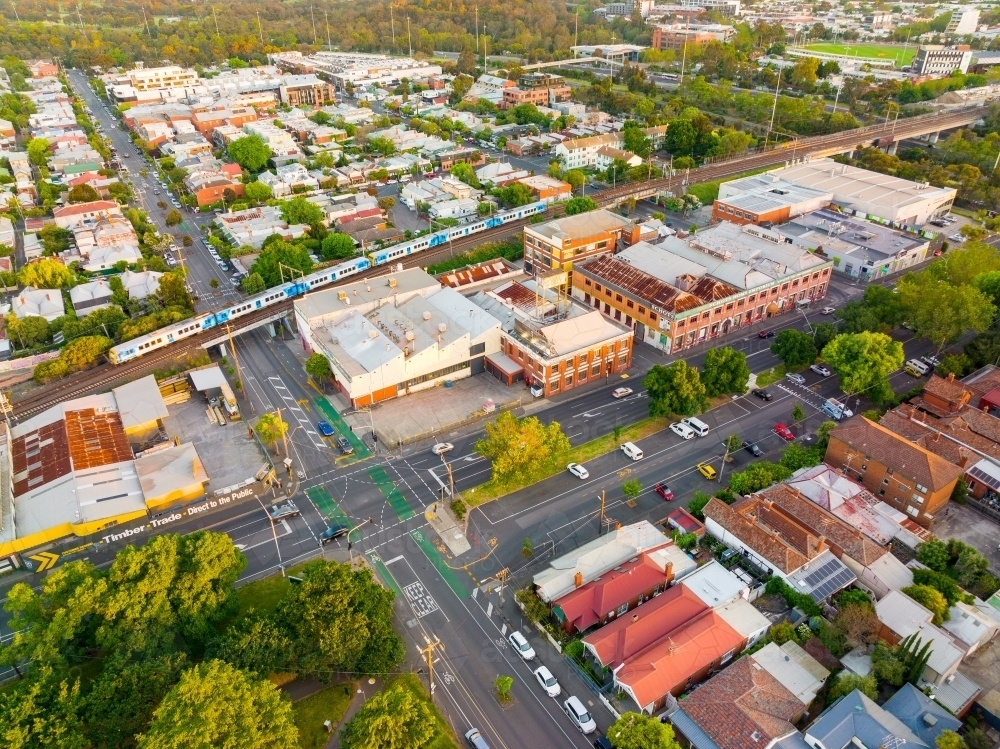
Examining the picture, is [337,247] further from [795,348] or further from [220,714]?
[220,714]

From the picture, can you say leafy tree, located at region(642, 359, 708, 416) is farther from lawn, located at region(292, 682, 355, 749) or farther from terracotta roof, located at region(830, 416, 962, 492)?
lawn, located at region(292, 682, 355, 749)

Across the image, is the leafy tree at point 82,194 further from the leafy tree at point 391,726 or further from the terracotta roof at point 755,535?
the terracotta roof at point 755,535

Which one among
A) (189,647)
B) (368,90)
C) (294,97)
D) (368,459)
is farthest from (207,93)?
(189,647)

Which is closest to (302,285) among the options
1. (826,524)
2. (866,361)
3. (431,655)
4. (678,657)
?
(431,655)

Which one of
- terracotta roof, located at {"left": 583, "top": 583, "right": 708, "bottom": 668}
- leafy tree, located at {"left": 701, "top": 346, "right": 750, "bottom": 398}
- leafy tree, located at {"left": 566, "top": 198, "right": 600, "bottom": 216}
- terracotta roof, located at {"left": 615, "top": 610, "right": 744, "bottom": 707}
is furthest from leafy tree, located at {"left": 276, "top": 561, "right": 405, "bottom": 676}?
leafy tree, located at {"left": 566, "top": 198, "right": 600, "bottom": 216}

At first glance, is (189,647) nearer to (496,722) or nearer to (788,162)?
(496,722)

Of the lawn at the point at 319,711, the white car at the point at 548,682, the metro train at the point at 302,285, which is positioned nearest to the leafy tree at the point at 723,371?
the white car at the point at 548,682
